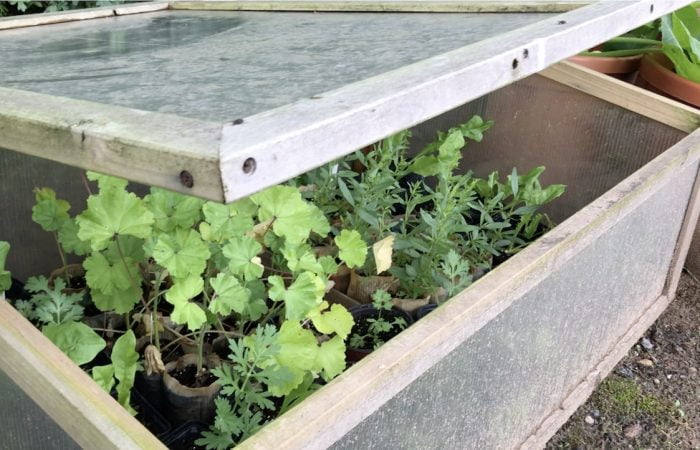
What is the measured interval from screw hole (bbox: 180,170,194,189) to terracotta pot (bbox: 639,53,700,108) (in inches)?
82.7

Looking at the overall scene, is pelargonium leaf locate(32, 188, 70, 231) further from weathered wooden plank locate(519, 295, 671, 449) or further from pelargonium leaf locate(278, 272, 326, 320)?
weathered wooden plank locate(519, 295, 671, 449)

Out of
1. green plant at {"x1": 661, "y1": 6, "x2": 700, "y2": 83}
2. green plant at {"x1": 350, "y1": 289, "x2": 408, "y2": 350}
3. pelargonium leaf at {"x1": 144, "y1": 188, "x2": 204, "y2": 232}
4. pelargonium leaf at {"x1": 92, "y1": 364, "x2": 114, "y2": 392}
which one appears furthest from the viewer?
green plant at {"x1": 661, "y1": 6, "x2": 700, "y2": 83}

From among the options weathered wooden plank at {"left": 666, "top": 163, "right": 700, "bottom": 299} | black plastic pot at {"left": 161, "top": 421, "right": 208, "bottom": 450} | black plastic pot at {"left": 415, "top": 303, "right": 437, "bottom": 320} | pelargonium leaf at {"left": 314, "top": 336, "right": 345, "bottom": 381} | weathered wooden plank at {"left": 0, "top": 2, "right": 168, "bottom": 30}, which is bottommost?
weathered wooden plank at {"left": 666, "top": 163, "right": 700, "bottom": 299}

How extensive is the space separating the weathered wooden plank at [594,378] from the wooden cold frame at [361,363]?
4cm

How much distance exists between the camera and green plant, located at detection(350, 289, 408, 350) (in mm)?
1277

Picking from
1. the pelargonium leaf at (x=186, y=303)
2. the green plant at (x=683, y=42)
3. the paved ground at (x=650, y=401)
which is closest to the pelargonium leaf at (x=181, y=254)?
the pelargonium leaf at (x=186, y=303)

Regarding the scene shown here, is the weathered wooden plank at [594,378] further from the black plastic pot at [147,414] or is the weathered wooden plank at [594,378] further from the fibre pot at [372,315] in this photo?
the black plastic pot at [147,414]

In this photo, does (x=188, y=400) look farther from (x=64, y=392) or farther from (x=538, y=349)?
(x=538, y=349)

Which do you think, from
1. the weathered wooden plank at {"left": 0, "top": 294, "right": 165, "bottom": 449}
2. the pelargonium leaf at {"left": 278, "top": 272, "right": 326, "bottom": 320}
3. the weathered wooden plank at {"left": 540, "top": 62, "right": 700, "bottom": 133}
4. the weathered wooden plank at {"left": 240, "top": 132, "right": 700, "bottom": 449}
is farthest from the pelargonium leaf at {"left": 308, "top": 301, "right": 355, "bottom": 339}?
the weathered wooden plank at {"left": 540, "top": 62, "right": 700, "bottom": 133}

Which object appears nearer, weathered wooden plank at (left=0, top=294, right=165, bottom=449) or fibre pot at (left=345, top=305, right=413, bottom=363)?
weathered wooden plank at (left=0, top=294, right=165, bottom=449)

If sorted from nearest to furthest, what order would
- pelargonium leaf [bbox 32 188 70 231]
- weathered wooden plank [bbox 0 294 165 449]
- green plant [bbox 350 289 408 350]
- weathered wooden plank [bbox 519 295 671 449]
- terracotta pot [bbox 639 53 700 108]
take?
weathered wooden plank [bbox 0 294 165 449] → pelargonium leaf [bbox 32 188 70 231] → green plant [bbox 350 289 408 350] → weathered wooden plank [bbox 519 295 671 449] → terracotta pot [bbox 639 53 700 108]

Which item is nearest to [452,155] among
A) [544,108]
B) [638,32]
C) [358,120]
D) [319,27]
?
[319,27]

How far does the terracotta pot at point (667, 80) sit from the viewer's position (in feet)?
7.05

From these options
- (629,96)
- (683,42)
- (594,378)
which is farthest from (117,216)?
(683,42)
